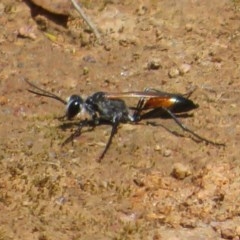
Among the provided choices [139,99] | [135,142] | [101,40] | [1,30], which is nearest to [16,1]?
[1,30]

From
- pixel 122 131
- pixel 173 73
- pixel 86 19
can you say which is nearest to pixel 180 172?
pixel 122 131

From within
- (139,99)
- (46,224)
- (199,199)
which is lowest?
(46,224)

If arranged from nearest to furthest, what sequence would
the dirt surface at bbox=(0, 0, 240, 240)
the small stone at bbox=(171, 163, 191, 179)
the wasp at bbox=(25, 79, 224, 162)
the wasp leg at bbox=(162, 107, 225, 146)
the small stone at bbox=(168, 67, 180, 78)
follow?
the dirt surface at bbox=(0, 0, 240, 240) → the small stone at bbox=(171, 163, 191, 179) → the wasp leg at bbox=(162, 107, 225, 146) → the wasp at bbox=(25, 79, 224, 162) → the small stone at bbox=(168, 67, 180, 78)

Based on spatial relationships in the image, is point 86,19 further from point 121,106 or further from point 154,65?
point 121,106

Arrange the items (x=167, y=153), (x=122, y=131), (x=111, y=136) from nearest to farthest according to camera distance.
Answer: (x=167, y=153), (x=111, y=136), (x=122, y=131)

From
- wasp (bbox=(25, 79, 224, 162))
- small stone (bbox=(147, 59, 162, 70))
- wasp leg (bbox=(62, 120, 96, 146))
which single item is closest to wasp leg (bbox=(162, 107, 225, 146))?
wasp (bbox=(25, 79, 224, 162))

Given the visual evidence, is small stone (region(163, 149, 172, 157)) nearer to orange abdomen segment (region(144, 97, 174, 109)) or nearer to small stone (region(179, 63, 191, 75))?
orange abdomen segment (region(144, 97, 174, 109))

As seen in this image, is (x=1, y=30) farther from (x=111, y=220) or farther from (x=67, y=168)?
(x=111, y=220)
